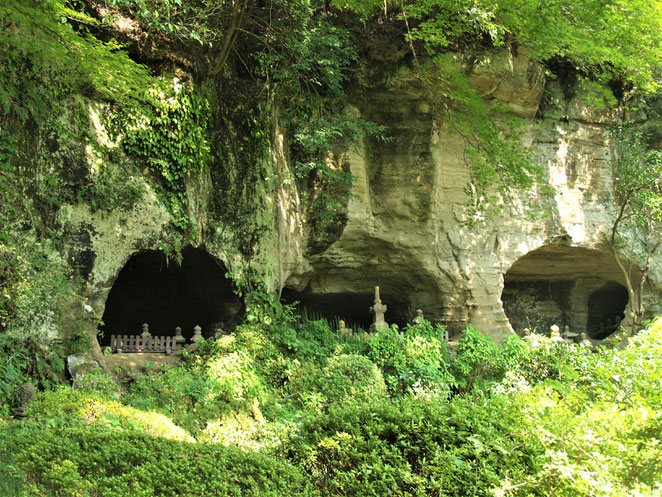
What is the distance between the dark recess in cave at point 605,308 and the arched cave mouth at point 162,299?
12.9 metres

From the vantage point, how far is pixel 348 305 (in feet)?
52.8

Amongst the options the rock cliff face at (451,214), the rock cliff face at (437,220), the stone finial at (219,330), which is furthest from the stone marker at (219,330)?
the rock cliff face at (451,214)

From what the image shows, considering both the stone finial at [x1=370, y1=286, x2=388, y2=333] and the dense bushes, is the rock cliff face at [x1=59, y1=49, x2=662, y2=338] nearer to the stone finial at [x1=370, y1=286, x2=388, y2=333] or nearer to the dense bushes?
the stone finial at [x1=370, y1=286, x2=388, y2=333]

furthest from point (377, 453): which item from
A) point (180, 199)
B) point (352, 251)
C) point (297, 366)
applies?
point (352, 251)

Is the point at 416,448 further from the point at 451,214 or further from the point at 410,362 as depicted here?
the point at 451,214

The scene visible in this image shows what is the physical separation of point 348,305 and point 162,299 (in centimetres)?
516

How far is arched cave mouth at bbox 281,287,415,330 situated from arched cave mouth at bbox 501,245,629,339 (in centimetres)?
441

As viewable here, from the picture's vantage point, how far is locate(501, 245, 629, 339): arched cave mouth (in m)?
18.0

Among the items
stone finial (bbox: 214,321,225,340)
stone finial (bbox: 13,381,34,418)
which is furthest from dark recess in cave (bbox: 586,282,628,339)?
stone finial (bbox: 13,381,34,418)

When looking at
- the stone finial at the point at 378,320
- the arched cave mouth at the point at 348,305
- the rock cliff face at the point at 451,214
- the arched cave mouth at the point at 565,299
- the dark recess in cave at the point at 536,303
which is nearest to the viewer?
the stone finial at the point at 378,320

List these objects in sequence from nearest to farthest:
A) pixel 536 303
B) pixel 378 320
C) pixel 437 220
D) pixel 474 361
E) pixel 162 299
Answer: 1. pixel 474 361
2. pixel 378 320
3. pixel 162 299
4. pixel 437 220
5. pixel 536 303

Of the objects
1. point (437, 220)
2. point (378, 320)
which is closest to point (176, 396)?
point (378, 320)

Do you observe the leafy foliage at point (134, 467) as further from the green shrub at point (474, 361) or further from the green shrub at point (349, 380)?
the green shrub at point (474, 361)

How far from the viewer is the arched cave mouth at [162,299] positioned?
1203cm
